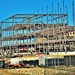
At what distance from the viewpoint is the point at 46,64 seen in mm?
23547

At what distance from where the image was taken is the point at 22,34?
157 feet

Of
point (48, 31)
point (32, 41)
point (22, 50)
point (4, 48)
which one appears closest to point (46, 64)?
point (48, 31)

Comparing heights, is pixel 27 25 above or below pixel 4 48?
above

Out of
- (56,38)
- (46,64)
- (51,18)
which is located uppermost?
(51,18)

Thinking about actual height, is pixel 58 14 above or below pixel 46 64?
above

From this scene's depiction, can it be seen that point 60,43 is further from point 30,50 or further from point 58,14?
point 30,50

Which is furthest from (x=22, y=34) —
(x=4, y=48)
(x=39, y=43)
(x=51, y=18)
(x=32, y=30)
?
(x=4, y=48)

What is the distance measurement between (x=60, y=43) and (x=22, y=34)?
37.4 feet

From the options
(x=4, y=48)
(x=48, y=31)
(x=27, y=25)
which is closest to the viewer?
(x=48, y=31)

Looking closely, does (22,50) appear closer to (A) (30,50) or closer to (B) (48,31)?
(A) (30,50)

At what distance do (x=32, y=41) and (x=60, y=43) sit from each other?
9881mm

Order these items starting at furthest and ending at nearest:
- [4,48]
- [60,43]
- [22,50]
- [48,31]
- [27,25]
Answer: [4,48], [22,50], [27,25], [48,31], [60,43]

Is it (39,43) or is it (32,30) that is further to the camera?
(32,30)

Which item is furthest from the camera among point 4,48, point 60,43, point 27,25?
point 4,48
